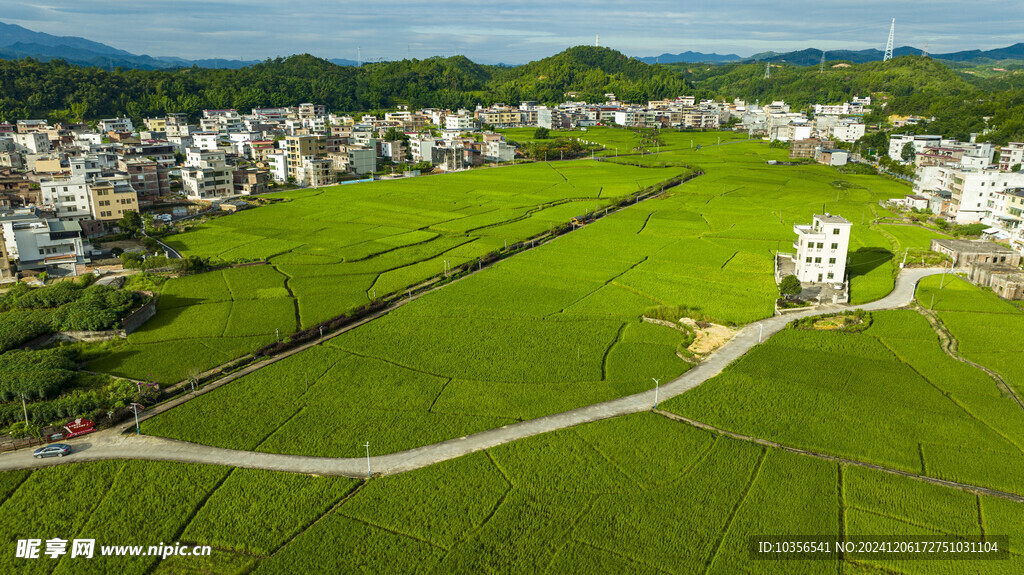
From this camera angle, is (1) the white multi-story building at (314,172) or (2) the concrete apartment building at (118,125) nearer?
(1) the white multi-story building at (314,172)

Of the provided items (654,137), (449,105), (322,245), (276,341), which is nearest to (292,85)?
(449,105)

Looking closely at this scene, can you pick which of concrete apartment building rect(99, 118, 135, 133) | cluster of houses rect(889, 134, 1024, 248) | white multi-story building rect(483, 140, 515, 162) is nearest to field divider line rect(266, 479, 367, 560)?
cluster of houses rect(889, 134, 1024, 248)

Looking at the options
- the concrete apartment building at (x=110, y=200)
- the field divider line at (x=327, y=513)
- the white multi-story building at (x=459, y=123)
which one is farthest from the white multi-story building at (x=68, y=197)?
the white multi-story building at (x=459, y=123)

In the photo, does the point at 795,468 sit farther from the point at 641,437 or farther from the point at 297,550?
the point at 297,550

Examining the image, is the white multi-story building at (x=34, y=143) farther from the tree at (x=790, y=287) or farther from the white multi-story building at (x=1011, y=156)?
the white multi-story building at (x=1011, y=156)

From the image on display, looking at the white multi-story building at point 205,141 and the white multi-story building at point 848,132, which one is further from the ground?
the white multi-story building at point 848,132

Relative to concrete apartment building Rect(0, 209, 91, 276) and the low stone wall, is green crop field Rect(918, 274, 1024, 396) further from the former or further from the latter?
concrete apartment building Rect(0, 209, 91, 276)

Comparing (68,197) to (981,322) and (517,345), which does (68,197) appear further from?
(981,322)
